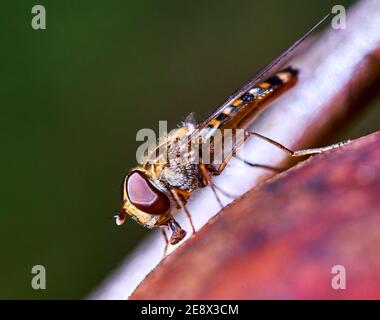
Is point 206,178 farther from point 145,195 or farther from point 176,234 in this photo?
point 176,234

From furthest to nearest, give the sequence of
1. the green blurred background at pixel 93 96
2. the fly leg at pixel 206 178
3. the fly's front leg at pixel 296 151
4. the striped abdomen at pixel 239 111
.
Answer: the green blurred background at pixel 93 96 < the striped abdomen at pixel 239 111 < the fly leg at pixel 206 178 < the fly's front leg at pixel 296 151

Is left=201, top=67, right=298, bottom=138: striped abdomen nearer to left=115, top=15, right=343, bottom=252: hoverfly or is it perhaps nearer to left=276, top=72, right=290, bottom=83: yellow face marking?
left=115, top=15, right=343, bottom=252: hoverfly

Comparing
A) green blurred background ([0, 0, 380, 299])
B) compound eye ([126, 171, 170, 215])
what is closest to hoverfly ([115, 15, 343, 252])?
compound eye ([126, 171, 170, 215])

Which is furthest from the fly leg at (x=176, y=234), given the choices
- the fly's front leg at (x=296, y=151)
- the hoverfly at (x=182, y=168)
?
the fly's front leg at (x=296, y=151)

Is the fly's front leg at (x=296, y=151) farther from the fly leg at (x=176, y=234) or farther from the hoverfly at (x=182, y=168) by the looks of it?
the fly leg at (x=176, y=234)

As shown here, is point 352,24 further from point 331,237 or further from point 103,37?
point 103,37
